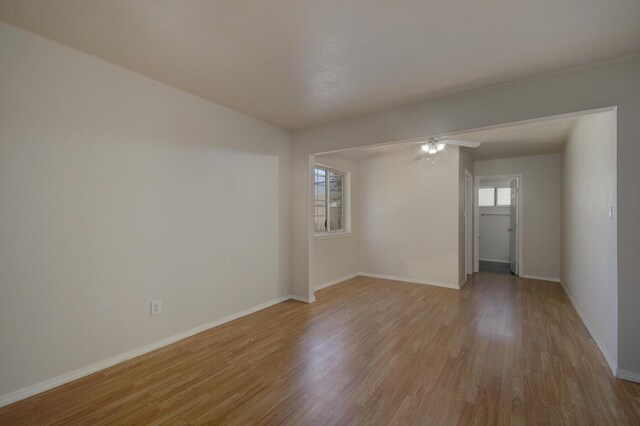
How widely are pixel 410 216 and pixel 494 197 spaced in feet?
14.0

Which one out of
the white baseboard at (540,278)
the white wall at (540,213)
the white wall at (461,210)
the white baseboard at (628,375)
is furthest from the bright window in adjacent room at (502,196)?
the white baseboard at (628,375)

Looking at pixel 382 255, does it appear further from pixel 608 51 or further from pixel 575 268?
pixel 608 51

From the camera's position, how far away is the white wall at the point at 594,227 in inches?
92.7

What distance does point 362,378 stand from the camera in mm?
2217

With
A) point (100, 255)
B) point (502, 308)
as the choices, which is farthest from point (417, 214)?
point (100, 255)

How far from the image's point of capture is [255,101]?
3.15m

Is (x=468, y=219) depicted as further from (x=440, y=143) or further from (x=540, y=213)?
(x=440, y=143)

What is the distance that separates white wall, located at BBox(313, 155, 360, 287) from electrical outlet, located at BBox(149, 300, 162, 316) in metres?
2.36

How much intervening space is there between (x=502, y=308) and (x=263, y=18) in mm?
4252

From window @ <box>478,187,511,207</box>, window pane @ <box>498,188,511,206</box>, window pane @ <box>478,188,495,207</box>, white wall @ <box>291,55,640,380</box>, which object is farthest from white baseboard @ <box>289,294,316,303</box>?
window pane @ <box>498,188,511,206</box>

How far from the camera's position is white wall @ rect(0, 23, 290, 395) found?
1.95 metres

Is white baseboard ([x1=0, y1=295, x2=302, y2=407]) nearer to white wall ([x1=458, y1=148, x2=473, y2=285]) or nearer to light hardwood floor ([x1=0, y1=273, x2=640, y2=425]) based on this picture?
light hardwood floor ([x1=0, y1=273, x2=640, y2=425])

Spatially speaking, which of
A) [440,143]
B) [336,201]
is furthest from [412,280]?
[440,143]

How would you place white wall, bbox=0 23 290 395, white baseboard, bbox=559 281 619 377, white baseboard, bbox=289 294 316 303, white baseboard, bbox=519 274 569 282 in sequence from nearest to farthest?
white wall, bbox=0 23 290 395, white baseboard, bbox=559 281 619 377, white baseboard, bbox=289 294 316 303, white baseboard, bbox=519 274 569 282
